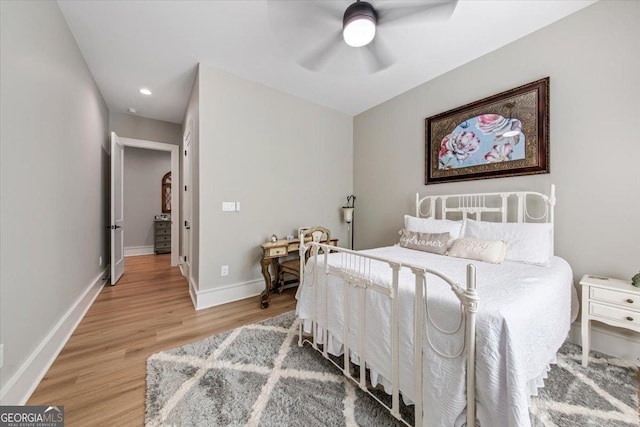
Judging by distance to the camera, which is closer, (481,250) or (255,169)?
(481,250)

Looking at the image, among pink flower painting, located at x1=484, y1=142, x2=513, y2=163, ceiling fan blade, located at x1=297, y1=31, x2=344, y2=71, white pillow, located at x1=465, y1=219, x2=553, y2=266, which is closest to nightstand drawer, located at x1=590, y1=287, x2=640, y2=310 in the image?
white pillow, located at x1=465, y1=219, x2=553, y2=266

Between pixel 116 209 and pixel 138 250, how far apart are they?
2.98 metres

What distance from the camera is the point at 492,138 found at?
8.32ft

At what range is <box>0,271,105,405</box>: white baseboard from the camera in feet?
4.27

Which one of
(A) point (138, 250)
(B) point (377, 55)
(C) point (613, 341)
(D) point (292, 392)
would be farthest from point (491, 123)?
(A) point (138, 250)

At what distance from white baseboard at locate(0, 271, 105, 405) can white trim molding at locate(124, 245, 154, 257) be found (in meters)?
3.96

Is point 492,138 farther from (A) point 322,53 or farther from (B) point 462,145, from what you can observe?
(A) point 322,53

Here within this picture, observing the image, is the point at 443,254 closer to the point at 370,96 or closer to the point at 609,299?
the point at 609,299

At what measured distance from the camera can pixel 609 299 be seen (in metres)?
1.63

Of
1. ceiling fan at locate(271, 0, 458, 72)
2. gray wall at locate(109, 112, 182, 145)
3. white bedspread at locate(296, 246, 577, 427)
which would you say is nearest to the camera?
white bedspread at locate(296, 246, 577, 427)

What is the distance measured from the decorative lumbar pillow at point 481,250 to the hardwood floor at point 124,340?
1896 millimetres

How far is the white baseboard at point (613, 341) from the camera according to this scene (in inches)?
70.1

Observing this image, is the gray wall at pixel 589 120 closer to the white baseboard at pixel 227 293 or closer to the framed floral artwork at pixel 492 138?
the framed floral artwork at pixel 492 138

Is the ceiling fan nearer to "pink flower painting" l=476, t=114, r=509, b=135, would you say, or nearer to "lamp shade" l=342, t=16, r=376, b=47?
"lamp shade" l=342, t=16, r=376, b=47
